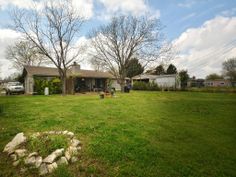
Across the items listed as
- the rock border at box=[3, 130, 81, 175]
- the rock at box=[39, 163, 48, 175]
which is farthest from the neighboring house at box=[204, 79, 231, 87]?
the rock at box=[39, 163, 48, 175]

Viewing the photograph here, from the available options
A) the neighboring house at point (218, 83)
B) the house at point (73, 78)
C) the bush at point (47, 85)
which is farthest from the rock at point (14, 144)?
the neighboring house at point (218, 83)

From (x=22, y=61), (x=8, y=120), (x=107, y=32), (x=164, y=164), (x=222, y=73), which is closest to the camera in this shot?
(x=164, y=164)

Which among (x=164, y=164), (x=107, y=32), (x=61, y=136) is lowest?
(x=164, y=164)

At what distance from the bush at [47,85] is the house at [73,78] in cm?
130

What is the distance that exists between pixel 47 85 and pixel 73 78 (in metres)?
4.90

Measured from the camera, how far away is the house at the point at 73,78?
2623 cm

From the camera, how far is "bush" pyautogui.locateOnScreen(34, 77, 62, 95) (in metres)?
23.7

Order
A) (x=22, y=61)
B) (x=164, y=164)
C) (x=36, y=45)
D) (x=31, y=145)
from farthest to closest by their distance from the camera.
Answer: (x=22, y=61)
(x=36, y=45)
(x=31, y=145)
(x=164, y=164)

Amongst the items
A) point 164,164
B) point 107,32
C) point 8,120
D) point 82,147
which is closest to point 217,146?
point 164,164

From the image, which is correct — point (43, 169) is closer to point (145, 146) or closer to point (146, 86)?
point (145, 146)

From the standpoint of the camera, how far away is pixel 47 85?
23.9 meters

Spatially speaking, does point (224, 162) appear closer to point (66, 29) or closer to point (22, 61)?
point (66, 29)

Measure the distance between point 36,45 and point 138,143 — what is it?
21.7 metres

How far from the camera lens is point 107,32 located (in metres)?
28.5
